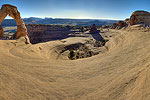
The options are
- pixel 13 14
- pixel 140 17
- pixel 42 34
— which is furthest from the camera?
pixel 42 34

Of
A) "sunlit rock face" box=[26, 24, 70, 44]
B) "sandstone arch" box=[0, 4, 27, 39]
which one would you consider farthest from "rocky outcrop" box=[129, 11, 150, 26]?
"sunlit rock face" box=[26, 24, 70, 44]

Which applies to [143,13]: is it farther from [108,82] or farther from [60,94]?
[60,94]

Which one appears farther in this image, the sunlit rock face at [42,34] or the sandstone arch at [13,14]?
the sunlit rock face at [42,34]

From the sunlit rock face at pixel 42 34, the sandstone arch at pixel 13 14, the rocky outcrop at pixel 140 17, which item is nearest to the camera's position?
the sandstone arch at pixel 13 14

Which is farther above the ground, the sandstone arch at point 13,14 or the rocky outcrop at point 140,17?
the rocky outcrop at point 140,17

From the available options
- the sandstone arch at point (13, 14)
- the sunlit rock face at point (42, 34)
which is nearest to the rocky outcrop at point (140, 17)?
the sandstone arch at point (13, 14)

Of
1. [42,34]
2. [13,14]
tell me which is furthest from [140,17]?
[42,34]

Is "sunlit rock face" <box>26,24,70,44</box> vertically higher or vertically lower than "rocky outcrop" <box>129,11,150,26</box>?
lower

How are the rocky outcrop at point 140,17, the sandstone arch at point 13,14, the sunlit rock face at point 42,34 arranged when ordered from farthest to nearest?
the sunlit rock face at point 42,34 < the rocky outcrop at point 140,17 < the sandstone arch at point 13,14

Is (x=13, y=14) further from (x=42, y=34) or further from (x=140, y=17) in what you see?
(x=42, y=34)

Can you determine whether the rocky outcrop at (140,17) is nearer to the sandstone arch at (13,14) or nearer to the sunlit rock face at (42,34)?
the sandstone arch at (13,14)

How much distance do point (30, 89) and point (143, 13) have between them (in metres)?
31.3

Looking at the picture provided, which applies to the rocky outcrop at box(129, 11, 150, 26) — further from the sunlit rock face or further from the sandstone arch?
the sunlit rock face

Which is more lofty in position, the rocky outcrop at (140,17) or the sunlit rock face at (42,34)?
the rocky outcrop at (140,17)
